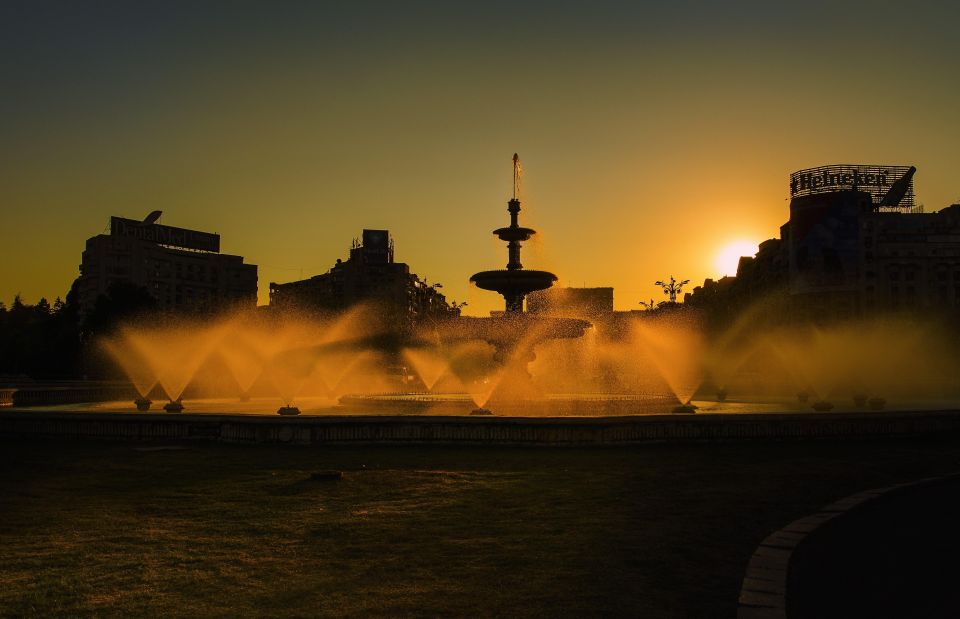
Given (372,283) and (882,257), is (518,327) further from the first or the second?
(372,283)

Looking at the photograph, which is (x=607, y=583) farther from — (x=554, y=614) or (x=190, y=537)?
(x=190, y=537)

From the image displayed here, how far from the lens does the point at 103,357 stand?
225 ft

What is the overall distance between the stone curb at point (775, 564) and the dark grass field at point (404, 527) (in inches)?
7.6

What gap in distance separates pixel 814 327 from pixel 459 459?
326 feet

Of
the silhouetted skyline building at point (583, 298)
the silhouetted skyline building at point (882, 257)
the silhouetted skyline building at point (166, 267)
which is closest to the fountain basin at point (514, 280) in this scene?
the silhouetted skyline building at point (882, 257)

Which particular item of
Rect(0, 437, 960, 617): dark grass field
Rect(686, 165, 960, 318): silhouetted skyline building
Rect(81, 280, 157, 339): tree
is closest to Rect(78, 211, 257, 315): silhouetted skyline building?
Rect(81, 280, 157, 339): tree

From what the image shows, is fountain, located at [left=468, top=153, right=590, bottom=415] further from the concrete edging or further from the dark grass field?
the dark grass field

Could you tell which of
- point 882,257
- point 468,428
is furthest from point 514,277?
point 882,257

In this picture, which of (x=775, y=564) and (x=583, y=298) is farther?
(x=583, y=298)

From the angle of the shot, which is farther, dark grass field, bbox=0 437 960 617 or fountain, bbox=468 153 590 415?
fountain, bbox=468 153 590 415

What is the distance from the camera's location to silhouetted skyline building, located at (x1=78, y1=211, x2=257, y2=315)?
146 meters

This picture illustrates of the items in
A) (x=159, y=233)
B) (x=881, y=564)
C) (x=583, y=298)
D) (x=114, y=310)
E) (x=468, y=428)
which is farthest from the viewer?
(x=583, y=298)

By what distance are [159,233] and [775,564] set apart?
156 m

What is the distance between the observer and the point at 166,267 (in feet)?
513
